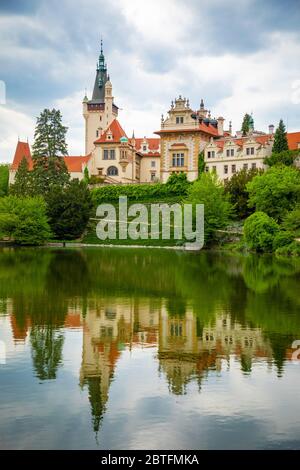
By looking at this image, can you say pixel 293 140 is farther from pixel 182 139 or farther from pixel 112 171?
pixel 112 171

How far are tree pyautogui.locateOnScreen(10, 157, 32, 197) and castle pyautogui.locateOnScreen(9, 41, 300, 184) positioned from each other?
7.84 m

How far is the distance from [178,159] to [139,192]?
543 cm

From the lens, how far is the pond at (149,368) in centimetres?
855

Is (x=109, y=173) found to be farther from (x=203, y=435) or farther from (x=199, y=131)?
(x=203, y=435)

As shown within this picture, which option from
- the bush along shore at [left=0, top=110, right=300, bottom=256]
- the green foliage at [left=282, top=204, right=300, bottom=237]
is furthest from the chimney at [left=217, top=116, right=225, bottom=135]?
the green foliage at [left=282, top=204, right=300, bottom=237]

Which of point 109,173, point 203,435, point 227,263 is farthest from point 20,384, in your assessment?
point 109,173

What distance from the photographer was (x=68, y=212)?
55094mm

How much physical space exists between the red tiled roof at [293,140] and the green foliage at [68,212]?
2048cm

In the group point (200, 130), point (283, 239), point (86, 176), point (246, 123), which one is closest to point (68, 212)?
point (86, 176)

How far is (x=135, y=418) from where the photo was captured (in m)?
9.07

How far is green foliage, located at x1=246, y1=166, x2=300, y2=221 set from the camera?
47969mm

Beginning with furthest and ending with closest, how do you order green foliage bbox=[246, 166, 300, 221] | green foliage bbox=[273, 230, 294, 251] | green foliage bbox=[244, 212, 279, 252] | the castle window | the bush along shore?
the castle window → green foliage bbox=[246, 166, 300, 221] → the bush along shore → green foliage bbox=[244, 212, 279, 252] → green foliage bbox=[273, 230, 294, 251]

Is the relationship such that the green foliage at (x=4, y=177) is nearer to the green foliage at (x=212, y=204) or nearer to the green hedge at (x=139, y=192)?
the green hedge at (x=139, y=192)
